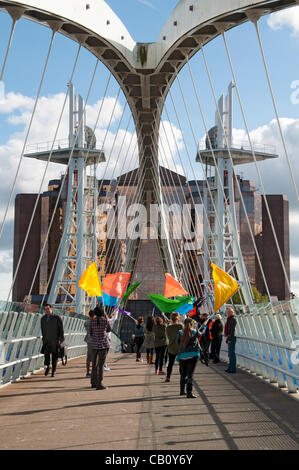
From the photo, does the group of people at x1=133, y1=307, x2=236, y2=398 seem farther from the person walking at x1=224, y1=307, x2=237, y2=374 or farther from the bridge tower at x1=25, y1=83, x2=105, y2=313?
the bridge tower at x1=25, y1=83, x2=105, y2=313

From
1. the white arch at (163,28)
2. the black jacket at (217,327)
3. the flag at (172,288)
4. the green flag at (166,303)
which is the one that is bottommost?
the black jacket at (217,327)

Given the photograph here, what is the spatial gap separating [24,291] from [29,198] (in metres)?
13.0

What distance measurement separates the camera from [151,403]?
35.2ft

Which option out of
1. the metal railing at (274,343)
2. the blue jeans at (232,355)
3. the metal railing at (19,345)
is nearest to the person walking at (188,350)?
the metal railing at (274,343)

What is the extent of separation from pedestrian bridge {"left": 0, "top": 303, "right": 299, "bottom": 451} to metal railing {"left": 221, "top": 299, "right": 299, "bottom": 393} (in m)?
0.02

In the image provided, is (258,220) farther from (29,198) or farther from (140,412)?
(140,412)

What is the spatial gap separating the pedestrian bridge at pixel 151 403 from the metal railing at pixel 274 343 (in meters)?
0.02

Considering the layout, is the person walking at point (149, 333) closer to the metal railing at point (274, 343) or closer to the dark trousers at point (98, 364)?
the metal railing at point (274, 343)

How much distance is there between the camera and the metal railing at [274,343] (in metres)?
11.1

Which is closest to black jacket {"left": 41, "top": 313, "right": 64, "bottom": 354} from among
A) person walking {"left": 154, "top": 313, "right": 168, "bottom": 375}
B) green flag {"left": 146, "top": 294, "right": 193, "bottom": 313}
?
person walking {"left": 154, "top": 313, "right": 168, "bottom": 375}

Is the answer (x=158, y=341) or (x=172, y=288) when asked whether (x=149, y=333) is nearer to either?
(x=158, y=341)

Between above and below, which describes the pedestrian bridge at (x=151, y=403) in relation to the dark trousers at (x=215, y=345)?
below

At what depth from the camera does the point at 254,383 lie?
13867 mm

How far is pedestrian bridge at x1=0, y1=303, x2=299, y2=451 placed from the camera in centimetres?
733
